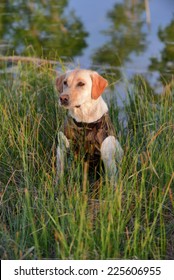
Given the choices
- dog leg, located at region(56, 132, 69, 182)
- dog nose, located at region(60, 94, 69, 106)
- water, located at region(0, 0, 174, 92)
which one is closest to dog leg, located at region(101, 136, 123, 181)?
dog leg, located at region(56, 132, 69, 182)

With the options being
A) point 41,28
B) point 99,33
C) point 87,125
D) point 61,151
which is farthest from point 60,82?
point 41,28

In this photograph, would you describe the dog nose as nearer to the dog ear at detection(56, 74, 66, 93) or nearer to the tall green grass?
the dog ear at detection(56, 74, 66, 93)

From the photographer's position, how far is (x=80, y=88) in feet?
14.8

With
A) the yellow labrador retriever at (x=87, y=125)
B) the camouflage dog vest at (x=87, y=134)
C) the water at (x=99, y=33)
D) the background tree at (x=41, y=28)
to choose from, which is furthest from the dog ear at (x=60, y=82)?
the background tree at (x=41, y=28)

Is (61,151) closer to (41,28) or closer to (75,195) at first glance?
(75,195)

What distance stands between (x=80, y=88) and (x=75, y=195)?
0.83 metres

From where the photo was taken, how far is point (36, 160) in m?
4.66

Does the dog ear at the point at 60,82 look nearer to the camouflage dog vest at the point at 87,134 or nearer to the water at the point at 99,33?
the camouflage dog vest at the point at 87,134

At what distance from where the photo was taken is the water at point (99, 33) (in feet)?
28.5

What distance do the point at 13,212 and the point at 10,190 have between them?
14.1 inches

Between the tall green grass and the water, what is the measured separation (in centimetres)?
223

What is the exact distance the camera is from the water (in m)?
8.69

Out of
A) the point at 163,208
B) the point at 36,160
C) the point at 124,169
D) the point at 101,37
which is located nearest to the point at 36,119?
Result: the point at 36,160

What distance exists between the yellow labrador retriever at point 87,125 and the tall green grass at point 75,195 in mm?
100
